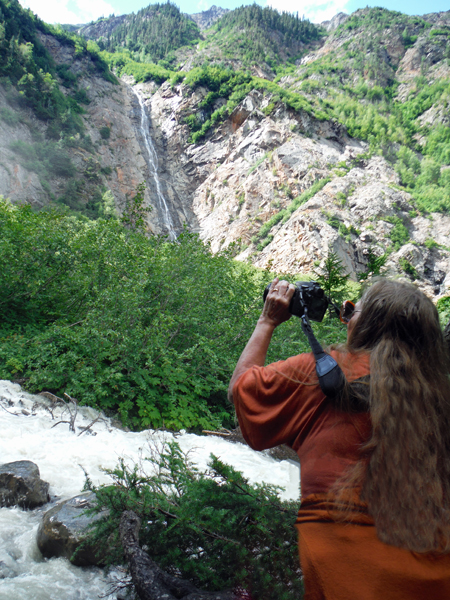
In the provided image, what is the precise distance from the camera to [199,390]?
6871mm

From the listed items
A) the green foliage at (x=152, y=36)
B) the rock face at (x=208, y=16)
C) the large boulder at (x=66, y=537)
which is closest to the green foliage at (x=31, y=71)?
the green foliage at (x=152, y=36)

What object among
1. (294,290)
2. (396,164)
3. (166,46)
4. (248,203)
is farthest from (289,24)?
(294,290)

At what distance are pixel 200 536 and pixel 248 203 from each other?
38535 millimetres

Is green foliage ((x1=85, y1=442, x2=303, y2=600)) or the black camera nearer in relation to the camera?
the black camera

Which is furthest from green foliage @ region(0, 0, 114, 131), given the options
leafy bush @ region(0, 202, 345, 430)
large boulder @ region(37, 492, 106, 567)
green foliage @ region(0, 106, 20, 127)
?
large boulder @ region(37, 492, 106, 567)

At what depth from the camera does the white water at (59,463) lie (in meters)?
2.62

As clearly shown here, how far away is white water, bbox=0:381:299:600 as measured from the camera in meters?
2.62

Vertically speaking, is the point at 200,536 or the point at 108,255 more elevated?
the point at 108,255

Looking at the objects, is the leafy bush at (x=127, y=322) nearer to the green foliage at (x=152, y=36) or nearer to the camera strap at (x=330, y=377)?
the camera strap at (x=330, y=377)

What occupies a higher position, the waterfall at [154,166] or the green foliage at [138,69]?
the green foliage at [138,69]

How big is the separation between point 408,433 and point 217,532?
140 centimetres

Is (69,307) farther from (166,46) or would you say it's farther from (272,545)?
(166,46)

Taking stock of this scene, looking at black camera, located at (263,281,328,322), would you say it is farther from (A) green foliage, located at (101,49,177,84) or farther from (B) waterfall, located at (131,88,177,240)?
(A) green foliage, located at (101,49,177,84)

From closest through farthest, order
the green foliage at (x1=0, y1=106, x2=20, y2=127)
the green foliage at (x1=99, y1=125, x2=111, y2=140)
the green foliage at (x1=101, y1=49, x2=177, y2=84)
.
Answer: the green foliage at (x1=0, y1=106, x2=20, y2=127)
the green foliage at (x1=99, y1=125, x2=111, y2=140)
the green foliage at (x1=101, y1=49, x2=177, y2=84)
